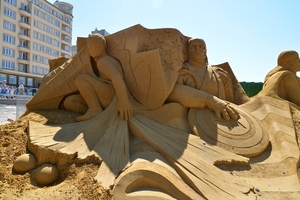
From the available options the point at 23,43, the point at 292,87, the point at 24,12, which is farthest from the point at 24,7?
the point at 292,87

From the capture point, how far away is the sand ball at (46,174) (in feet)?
7.54

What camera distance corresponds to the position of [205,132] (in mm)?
2703

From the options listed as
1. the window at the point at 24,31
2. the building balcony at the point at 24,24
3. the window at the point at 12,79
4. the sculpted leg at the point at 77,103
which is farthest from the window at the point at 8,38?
the sculpted leg at the point at 77,103

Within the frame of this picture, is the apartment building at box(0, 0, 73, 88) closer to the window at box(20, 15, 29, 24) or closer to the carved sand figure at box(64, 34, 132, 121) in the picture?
the window at box(20, 15, 29, 24)

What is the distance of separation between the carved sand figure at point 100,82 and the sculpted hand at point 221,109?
3.58ft

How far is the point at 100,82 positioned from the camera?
10.6ft

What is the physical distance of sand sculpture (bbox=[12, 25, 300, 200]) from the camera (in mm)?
2068

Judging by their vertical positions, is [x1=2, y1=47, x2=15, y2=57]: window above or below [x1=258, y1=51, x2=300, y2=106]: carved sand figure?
above

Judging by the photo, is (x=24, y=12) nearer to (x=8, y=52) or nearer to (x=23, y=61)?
(x=8, y=52)

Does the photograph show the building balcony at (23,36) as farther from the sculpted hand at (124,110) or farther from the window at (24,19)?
the sculpted hand at (124,110)

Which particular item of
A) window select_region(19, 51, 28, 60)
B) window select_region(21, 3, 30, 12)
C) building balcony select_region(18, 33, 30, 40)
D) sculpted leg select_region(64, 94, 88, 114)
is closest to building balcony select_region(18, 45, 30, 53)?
window select_region(19, 51, 28, 60)

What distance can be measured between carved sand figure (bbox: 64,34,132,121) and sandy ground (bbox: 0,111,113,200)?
0.83 metres

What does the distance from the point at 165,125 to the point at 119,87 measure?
2.56ft

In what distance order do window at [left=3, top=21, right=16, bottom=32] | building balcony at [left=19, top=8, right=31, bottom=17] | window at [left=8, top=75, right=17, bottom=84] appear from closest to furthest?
window at [left=3, top=21, right=16, bottom=32] < window at [left=8, top=75, right=17, bottom=84] < building balcony at [left=19, top=8, right=31, bottom=17]
